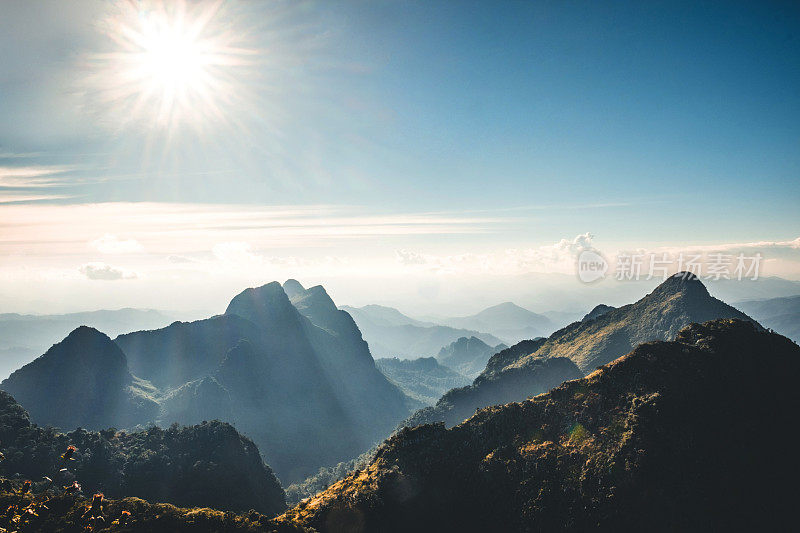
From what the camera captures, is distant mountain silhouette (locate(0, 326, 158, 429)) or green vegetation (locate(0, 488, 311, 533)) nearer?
green vegetation (locate(0, 488, 311, 533))

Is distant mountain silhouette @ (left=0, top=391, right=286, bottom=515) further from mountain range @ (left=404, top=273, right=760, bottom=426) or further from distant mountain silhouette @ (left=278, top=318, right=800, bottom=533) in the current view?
mountain range @ (left=404, top=273, right=760, bottom=426)

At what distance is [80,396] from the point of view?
7244 inches

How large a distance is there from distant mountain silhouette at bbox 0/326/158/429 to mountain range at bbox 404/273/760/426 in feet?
494

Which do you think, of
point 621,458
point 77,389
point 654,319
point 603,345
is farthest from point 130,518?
point 654,319

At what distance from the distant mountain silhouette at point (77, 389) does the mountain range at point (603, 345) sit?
151m

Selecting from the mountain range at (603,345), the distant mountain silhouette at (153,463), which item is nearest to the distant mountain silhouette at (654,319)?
the mountain range at (603,345)

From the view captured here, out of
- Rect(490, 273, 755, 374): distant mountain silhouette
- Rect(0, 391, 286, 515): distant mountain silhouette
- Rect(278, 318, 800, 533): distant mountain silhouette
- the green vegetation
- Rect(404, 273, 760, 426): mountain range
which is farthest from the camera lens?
Rect(404, 273, 760, 426): mountain range

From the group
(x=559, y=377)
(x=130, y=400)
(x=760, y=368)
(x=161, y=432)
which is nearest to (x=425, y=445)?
(x=760, y=368)

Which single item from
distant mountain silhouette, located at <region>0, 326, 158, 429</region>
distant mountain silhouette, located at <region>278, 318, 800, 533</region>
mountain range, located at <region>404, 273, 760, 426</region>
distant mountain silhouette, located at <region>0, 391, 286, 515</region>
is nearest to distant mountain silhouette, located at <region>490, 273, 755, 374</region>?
mountain range, located at <region>404, 273, 760, 426</region>

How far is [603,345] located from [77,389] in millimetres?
253756

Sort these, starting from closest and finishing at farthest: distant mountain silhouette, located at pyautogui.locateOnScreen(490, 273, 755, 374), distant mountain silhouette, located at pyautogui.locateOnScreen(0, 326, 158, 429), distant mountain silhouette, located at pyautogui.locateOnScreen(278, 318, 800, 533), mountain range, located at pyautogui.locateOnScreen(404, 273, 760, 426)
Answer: distant mountain silhouette, located at pyautogui.locateOnScreen(278, 318, 800, 533) → distant mountain silhouette, located at pyautogui.locateOnScreen(490, 273, 755, 374) → mountain range, located at pyautogui.locateOnScreen(404, 273, 760, 426) → distant mountain silhouette, located at pyautogui.locateOnScreen(0, 326, 158, 429)

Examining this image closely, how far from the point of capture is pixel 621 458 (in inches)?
2251

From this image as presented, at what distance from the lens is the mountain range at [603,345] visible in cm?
16100

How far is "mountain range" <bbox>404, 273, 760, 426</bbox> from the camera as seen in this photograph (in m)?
→ 161
